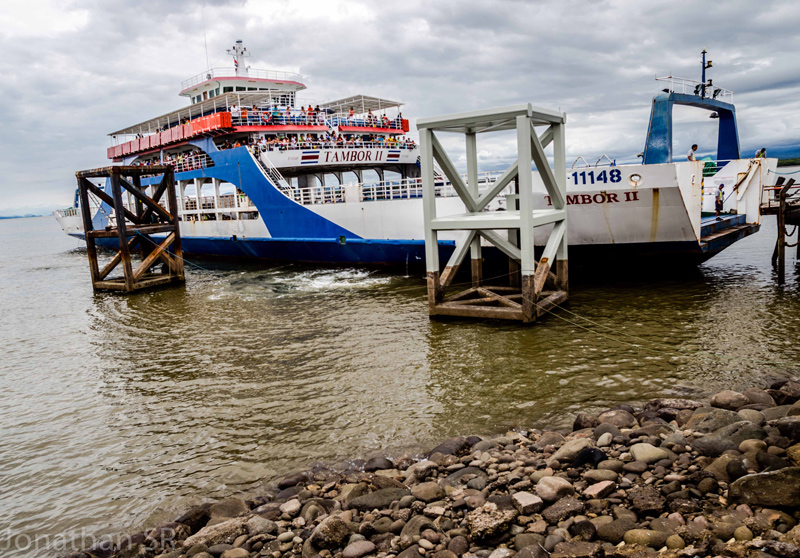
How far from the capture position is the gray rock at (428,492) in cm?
439

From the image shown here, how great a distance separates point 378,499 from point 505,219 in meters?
6.65

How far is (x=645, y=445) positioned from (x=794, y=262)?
1405 centimetres

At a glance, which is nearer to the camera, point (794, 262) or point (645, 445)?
point (645, 445)

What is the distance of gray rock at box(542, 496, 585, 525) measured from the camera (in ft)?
12.5

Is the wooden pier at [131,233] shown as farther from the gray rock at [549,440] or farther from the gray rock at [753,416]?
the gray rock at [753,416]

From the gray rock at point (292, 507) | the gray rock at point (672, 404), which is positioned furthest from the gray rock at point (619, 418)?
the gray rock at point (292, 507)

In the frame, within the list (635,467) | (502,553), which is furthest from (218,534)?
(635,467)

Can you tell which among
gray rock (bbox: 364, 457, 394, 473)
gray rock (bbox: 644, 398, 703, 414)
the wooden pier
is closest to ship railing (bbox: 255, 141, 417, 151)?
the wooden pier

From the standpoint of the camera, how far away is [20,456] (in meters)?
6.27

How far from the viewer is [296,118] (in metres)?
23.2

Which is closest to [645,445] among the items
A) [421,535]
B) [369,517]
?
[421,535]

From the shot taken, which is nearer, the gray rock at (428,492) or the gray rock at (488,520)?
the gray rock at (488,520)

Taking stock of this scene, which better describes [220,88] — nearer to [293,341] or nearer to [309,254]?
[309,254]

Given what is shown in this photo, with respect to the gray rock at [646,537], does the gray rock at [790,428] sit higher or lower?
higher
